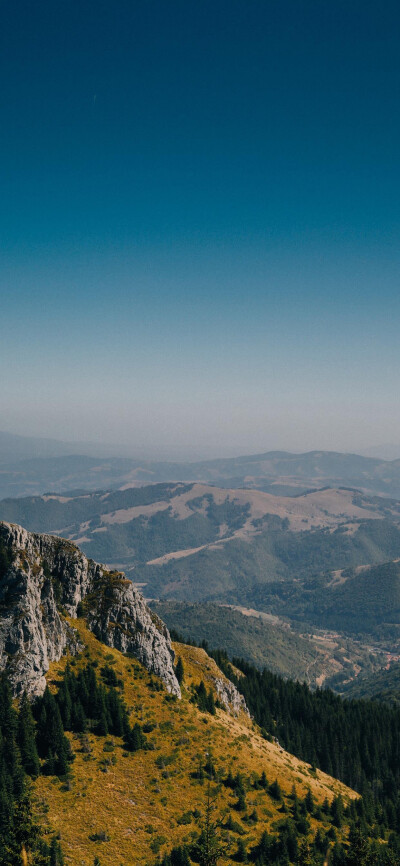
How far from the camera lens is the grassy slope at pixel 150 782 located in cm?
6619

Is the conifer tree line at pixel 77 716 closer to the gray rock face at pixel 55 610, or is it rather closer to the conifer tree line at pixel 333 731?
the gray rock face at pixel 55 610

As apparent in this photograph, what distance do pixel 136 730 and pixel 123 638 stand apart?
86.6 ft

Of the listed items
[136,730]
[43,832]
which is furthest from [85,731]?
[43,832]

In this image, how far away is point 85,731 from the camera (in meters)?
84.9

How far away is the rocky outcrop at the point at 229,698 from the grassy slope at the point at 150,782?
28.2 ft

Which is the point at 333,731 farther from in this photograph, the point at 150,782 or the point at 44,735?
the point at 44,735

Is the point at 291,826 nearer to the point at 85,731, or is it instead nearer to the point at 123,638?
the point at 85,731

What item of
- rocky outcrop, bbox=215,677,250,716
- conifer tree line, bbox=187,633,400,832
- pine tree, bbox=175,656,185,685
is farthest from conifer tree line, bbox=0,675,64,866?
conifer tree line, bbox=187,633,400,832

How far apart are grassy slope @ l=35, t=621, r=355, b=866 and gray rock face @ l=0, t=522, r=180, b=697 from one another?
163 inches

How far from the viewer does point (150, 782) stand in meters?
80.6

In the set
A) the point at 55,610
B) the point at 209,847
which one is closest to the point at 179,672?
the point at 55,610

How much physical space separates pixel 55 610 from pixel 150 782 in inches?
1461

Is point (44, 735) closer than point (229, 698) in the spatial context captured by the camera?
Yes

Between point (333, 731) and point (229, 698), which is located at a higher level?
point (229, 698)
